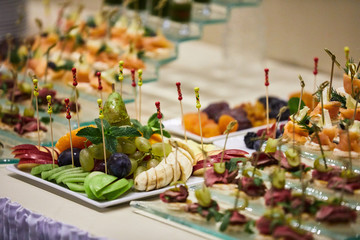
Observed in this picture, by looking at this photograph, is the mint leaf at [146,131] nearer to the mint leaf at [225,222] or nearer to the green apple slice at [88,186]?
the green apple slice at [88,186]

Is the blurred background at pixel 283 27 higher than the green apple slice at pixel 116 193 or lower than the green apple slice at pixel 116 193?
higher

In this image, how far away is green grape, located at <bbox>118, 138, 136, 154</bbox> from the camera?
2195 mm

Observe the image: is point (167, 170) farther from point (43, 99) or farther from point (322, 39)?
point (322, 39)

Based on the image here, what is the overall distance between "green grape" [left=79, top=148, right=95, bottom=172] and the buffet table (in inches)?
4.5

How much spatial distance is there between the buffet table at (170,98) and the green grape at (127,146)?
7.3 inches

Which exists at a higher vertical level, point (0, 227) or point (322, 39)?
point (322, 39)

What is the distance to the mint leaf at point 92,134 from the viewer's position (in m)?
2.15

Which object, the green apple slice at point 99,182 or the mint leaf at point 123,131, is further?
the mint leaf at point 123,131

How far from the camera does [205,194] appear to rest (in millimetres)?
1851

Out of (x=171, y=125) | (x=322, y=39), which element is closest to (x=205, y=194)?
(x=171, y=125)

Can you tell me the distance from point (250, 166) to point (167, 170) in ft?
0.84

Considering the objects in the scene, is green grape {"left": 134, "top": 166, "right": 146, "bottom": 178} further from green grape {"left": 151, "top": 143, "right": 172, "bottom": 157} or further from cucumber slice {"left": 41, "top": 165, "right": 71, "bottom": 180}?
cucumber slice {"left": 41, "top": 165, "right": 71, "bottom": 180}

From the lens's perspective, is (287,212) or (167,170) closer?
(287,212)

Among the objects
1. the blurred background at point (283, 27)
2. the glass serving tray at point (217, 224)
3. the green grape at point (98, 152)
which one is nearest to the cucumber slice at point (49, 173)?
the green grape at point (98, 152)
